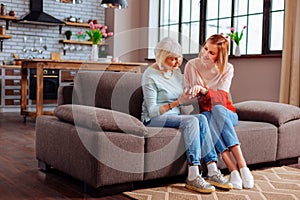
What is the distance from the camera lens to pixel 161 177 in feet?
7.99

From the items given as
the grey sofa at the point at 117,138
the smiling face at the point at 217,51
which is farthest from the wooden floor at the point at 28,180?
the smiling face at the point at 217,51

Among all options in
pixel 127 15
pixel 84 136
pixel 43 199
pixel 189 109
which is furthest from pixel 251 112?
pixel 127 15

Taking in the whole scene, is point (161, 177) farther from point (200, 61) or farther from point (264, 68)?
point (264, 68)

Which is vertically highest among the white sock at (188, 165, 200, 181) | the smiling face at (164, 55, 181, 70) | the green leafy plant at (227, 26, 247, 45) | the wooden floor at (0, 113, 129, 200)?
the green leafy plant at (227, 26, 247, 45)

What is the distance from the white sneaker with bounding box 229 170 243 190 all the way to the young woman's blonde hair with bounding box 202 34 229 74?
0.68m

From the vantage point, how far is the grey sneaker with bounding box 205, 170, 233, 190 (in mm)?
2402

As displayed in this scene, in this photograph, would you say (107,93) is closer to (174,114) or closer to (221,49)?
(174,114)

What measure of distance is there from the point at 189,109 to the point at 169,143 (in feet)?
2.27

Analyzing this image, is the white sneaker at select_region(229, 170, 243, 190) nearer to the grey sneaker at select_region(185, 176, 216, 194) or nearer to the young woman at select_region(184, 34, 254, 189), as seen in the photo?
the young woman at select_region(184, 34, 254, 189)

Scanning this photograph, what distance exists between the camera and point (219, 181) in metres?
2.43

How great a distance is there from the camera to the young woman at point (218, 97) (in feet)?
8.24

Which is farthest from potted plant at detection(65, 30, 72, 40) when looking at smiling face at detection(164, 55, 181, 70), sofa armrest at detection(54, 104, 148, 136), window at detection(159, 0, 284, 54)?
sofa armrest at detection(54, 104, 148, 136)

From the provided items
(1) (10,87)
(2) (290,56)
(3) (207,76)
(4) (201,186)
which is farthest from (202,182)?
(1) (10,87)

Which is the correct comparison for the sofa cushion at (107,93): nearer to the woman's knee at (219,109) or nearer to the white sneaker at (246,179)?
the woman's knee at (219,109)
